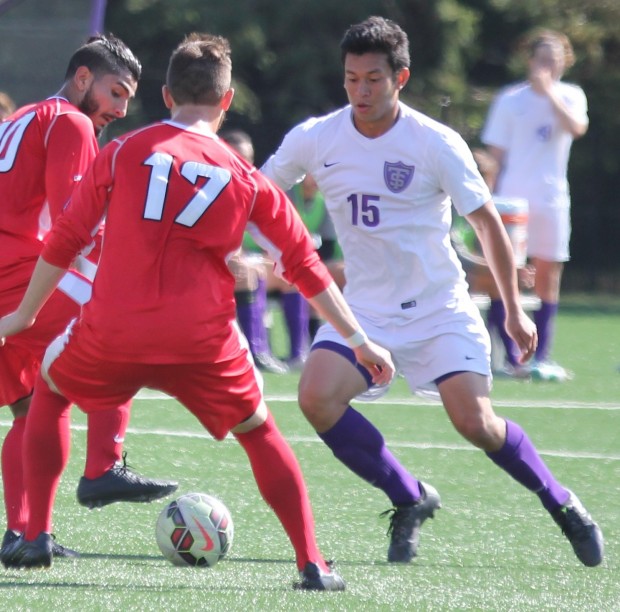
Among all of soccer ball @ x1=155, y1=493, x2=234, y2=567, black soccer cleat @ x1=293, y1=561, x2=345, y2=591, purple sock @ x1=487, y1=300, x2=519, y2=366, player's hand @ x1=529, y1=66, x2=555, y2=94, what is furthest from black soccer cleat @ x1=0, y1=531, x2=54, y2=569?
player's hand @ x1=529, y1=66, x2=555, y2=94

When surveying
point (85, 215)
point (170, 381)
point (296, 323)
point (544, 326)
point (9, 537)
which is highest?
point (85, 215)

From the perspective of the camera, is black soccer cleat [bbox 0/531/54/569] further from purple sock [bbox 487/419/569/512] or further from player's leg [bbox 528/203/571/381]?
player's leg [bbox 528/203/571/381]

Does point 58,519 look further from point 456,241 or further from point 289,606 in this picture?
point 456,241

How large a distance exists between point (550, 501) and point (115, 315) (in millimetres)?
1895

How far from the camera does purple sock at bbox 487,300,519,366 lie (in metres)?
10.6

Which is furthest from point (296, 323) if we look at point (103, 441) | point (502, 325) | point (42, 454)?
point (42, 454)

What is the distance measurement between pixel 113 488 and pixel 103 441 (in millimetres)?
196

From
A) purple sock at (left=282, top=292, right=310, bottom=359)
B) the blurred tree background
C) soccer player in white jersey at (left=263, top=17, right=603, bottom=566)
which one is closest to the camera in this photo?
soccer player in white jersey at (left=263, top=17, right=603, bottom=566)

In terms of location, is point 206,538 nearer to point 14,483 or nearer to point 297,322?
point 14,483

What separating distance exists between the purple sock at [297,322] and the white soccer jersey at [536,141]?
5.85 feet

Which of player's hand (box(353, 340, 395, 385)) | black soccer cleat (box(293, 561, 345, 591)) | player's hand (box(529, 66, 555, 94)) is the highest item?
player's hand (box(529, 66, 555, 94))

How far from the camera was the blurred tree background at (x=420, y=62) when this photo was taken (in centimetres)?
2011

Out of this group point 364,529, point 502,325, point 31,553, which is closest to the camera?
point 31,553

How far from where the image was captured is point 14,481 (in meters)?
5.02
